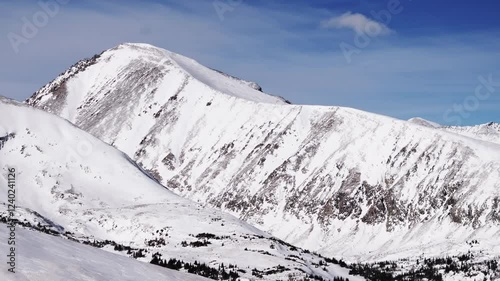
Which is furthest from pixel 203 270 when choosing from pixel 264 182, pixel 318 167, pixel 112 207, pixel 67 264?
pixel 264 182

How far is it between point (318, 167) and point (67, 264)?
381ft

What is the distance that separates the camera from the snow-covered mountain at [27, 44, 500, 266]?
336 feet

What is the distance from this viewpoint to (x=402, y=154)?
120 meters

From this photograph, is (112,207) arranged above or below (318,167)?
below

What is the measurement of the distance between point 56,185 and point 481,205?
65900 millimetres

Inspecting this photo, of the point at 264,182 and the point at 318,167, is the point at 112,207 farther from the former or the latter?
the point at 318,167

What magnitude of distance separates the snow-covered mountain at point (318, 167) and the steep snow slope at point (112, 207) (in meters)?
33.6

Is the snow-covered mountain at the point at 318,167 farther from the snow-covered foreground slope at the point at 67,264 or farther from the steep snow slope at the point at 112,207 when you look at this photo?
the snow-covered foreground slope at the point at 67,264

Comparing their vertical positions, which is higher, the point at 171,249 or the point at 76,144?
the point at 76,144

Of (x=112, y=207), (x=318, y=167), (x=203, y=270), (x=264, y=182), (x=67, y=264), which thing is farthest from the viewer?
(x=264, y=182)

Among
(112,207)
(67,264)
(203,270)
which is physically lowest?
(203,270)

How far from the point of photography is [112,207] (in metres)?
79.4

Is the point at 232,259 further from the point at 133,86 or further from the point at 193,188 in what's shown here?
the point at 133,86

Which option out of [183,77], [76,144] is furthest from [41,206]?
[183,77]
